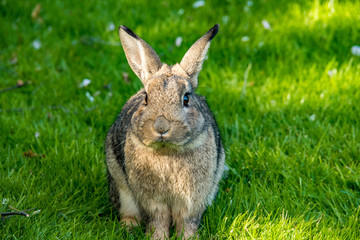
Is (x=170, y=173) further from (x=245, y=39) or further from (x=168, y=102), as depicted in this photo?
(x=245, y=39)

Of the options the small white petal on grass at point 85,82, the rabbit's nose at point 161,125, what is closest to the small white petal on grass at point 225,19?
the small white petal on grass at point 85,82

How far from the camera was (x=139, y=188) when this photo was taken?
3602 mm

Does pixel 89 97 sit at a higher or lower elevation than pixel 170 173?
lower

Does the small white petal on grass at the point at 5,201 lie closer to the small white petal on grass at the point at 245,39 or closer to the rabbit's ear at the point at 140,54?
Result: the rabbit's ear at the point at 140,54

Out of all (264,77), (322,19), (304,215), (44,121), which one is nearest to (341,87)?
(264,77)

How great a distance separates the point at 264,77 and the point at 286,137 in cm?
112

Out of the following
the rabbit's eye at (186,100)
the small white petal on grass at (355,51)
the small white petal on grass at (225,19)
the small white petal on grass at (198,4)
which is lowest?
the small white petal on grass at (225,19)

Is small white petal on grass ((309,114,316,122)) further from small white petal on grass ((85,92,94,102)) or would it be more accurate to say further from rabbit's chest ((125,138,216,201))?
small white petal on grass ((85,92,94,102))

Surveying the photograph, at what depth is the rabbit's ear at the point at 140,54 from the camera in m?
3.65

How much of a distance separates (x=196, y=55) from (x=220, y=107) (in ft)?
5.06

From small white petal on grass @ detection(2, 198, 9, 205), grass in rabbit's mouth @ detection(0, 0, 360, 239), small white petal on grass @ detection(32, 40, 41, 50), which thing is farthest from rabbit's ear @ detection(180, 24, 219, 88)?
small white petal on grass @ detection(32, 40, 41, 50)

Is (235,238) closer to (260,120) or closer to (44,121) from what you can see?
(260,120)

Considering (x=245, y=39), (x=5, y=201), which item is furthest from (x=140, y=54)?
(x=245, y=39)

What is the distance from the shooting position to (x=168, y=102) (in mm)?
3229
